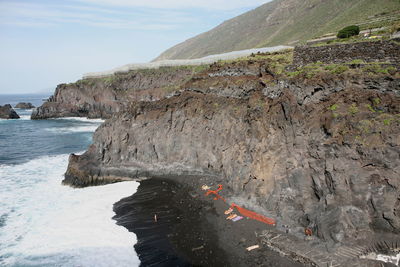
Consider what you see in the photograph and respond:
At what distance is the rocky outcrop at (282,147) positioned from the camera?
1772 centimetres

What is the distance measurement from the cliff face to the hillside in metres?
35.0

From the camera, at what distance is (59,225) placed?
77.1ft

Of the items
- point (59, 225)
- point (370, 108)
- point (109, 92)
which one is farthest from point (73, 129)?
point (370, 108)

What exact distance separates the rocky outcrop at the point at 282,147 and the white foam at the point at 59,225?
11.1 feet

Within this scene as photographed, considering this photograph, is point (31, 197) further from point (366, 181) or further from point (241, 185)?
point (366, 181)

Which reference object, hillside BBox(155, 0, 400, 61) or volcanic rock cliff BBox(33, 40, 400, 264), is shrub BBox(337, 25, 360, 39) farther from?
hillside BBox(155, 0, 400, 61)

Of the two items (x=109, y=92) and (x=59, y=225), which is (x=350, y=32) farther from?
(x=109, y=92)

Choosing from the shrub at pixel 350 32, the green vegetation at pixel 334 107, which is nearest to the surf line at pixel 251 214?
the green vegetation at pixel 334 107

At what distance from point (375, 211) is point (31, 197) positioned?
3069 cm

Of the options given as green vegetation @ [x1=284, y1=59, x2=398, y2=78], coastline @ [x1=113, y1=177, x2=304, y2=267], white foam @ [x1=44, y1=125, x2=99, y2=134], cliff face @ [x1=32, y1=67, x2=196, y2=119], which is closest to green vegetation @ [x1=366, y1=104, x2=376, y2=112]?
green vegetation @ [x1=284, y1=59, x2=398, y2=78]

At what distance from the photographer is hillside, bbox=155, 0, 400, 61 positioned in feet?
181

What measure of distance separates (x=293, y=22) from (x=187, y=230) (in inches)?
3870

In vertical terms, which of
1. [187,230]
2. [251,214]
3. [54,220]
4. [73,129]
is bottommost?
[187,230]

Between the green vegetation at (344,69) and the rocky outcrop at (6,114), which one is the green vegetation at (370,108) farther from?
the rocky outcrop at (6,114)
